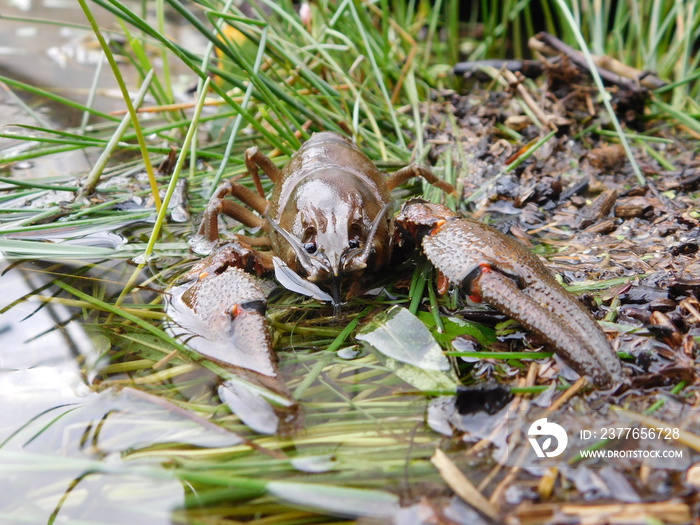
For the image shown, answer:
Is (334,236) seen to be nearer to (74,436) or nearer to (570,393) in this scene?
(570,393)

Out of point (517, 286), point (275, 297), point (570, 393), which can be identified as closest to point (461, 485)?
point (570, 393)

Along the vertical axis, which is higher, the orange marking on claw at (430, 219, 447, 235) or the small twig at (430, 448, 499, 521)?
the orange marking on claw at (430, 219, 447, 235)

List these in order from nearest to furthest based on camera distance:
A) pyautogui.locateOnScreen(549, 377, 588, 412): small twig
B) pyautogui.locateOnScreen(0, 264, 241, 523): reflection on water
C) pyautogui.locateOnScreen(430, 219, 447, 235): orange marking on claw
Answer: pyautogui.locateOnScreen(0, 264, 241, 523): reflection on water, pyautogui.locateOnScreen(549, 377, 588, 412): small twig, pyautogui.locateOnScreen(430, 219, 447, 235): orange marking on claw

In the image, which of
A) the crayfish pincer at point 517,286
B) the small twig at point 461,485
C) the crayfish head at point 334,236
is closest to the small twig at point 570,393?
the crayfish pincer at point 517,286

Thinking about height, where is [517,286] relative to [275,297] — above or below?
above

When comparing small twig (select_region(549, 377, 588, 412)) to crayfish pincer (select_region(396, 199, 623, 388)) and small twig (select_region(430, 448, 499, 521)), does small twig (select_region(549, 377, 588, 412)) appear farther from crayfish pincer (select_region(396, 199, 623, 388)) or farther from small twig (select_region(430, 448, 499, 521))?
small twig (select_region(430, 448, 499, 521))

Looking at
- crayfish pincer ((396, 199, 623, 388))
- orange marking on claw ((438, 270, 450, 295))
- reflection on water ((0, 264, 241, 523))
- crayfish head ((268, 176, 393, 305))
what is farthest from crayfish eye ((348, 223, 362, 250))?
reflection on water ((0, 264, 241, 523))

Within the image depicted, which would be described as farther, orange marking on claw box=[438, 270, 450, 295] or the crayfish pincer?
orange marking on claw box=[438, 270, 450, 295]
